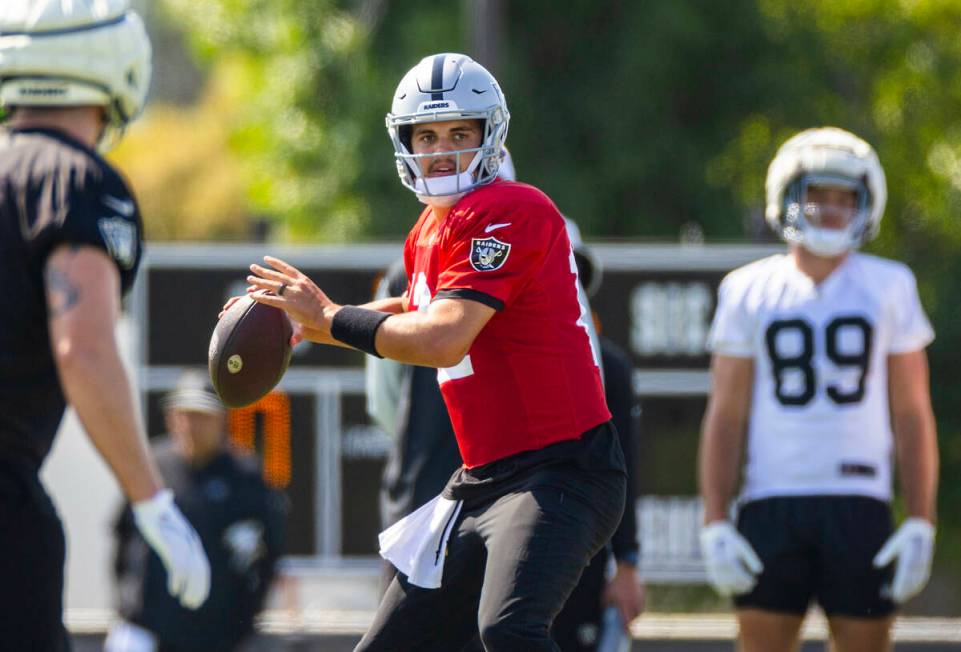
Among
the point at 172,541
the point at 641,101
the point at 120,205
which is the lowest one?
the point at 172,541

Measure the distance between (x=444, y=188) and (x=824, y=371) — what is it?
1.95m

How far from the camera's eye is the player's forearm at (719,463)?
595 centimetres

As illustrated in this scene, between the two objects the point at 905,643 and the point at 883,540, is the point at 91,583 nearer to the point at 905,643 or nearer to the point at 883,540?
the point at 905,643

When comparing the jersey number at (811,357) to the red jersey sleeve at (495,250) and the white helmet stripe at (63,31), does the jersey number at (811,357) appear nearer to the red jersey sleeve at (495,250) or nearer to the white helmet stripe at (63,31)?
the red jersey sleeve at (495,250)

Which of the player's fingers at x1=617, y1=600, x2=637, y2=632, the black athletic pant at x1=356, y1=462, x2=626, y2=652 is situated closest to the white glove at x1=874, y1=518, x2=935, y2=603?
the player's fingers at x1=617, y1=600, x2=637, y2=632

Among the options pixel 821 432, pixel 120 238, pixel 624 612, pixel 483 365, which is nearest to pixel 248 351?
pixel 483 365

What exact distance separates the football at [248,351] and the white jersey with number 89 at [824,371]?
205 centimetres

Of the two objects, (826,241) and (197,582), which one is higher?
(826,241)

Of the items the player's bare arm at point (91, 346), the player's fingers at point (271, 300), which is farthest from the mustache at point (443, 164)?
the player's bare arm at point (91, 346)

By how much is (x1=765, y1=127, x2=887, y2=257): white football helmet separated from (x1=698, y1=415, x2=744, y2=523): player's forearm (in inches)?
26.7

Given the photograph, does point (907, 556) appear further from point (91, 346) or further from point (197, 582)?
point (91, 346)

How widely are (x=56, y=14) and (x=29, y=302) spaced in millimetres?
726

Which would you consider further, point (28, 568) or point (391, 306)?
point (391, 306)

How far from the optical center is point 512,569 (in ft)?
13.3
